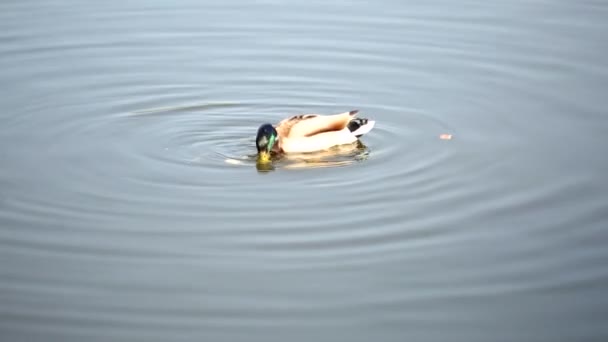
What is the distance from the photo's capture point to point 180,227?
939cm

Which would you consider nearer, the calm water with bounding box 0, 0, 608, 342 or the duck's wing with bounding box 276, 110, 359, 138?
the calm water with bounding box 0, 0, 608, 342

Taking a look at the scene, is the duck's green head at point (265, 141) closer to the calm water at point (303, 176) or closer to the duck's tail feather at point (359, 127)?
the calm water at point (303, 176)

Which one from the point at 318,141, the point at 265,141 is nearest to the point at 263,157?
the point at 265,141

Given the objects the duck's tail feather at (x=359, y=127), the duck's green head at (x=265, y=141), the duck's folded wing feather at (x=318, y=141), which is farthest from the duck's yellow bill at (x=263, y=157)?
→ the duck's tail feather at (x=359, y=127)

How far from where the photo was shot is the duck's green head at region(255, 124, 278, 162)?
36.6ft

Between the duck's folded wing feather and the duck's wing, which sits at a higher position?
the duck's wing

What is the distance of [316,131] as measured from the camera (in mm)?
11750

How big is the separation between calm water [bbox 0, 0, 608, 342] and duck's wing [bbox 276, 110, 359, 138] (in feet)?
1.15

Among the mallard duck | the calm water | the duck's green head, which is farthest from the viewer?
the mallard duck

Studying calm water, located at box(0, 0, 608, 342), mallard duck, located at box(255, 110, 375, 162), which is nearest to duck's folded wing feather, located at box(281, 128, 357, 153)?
mallard duck, located at box(255, 110, 375, 162)

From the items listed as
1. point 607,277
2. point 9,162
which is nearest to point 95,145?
point 9,162

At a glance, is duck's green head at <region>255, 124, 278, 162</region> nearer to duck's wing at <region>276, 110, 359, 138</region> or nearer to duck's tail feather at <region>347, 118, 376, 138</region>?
duck's wing at <region>276, 110, 359, 138</region>

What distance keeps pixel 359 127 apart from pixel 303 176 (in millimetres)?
1205

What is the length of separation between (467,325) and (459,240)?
4.86 feet
